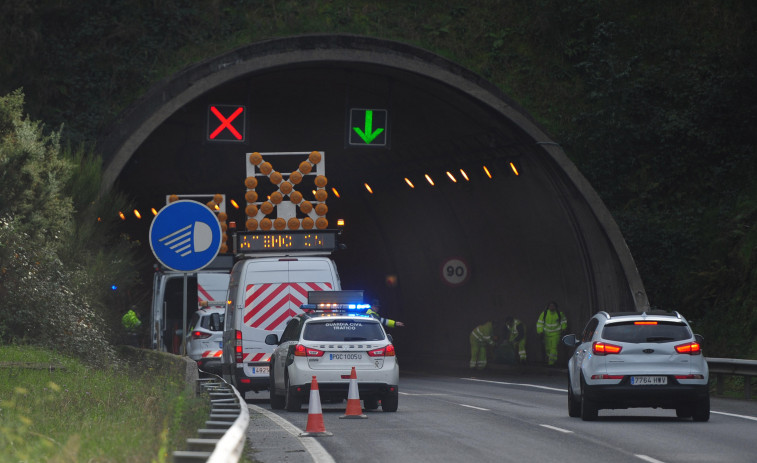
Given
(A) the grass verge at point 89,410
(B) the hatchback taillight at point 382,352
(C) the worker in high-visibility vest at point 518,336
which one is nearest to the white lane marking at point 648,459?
(A) the grass verge at point 89,410

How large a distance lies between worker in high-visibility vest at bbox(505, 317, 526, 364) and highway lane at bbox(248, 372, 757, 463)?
34.5ft

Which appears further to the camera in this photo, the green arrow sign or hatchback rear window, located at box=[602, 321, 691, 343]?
the green arrow sign

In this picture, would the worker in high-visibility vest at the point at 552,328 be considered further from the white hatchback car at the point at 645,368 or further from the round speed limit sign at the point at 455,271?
the white hatchback car at the point at 645,368

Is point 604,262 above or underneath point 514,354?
above

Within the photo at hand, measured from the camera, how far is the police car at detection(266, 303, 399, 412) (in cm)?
1991

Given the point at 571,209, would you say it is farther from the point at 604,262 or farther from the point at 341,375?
the point at 341,375

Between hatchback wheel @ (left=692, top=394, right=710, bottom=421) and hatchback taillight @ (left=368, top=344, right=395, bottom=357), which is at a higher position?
hatchback taillight @ (left=368, top=344, right=395, bottom=357)

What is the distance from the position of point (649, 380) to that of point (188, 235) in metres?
6.67

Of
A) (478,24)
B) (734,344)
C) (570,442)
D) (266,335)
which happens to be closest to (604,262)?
(734,344)

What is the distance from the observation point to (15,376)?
687 inches

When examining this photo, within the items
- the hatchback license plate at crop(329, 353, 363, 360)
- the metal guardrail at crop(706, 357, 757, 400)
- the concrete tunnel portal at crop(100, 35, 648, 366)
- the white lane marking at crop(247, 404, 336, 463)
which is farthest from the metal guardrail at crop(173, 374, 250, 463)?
the concrete tunnel portal at crop(100, 35, 648, 366)

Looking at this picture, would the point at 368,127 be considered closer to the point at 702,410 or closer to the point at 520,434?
the point at 702,410

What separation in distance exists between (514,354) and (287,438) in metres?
21.3

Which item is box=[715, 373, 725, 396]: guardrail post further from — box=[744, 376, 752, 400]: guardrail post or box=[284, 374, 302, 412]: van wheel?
box=[284, 374, 302, 412]: van wheel
